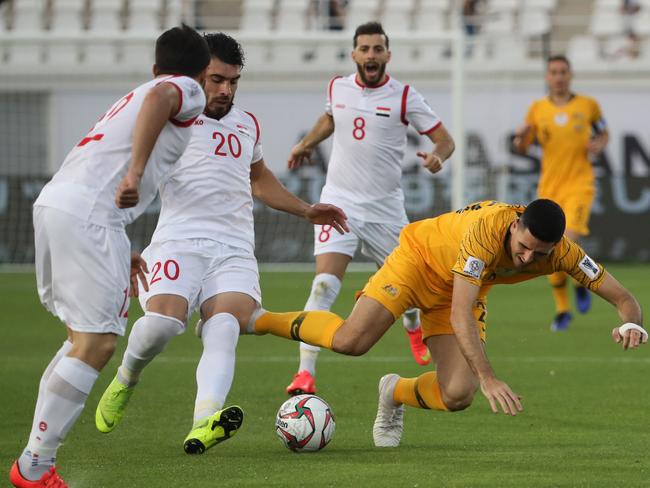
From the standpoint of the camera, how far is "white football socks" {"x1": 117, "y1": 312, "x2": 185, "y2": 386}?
21.6 ft

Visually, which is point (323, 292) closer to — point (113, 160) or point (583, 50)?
point (113, 160)

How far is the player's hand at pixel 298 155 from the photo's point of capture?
9.38 m

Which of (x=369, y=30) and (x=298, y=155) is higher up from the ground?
(x=369, y=30)

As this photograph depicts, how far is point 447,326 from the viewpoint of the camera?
695cm

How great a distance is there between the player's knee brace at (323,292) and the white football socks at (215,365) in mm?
2110

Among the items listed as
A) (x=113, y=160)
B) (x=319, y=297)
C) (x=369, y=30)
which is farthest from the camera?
(x=369, y=30)

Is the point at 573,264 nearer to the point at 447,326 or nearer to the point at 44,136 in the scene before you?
the point at 447,326

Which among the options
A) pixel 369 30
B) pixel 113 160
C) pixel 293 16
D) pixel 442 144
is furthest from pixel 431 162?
pixel 293 16

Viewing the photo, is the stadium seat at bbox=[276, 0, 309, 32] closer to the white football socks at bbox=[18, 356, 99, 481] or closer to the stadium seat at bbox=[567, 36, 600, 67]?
the stadium seat at bbox=[567, 36, 600, 67]

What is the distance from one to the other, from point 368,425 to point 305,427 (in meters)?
1.06

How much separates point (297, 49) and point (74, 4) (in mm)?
4091

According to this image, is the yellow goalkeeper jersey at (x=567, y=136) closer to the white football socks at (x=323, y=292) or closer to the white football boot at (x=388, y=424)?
the white football socks at (x=323, y=292)

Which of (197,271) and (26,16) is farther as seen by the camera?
(26,16)

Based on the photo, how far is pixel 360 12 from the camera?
77.9 ft
